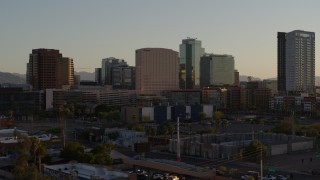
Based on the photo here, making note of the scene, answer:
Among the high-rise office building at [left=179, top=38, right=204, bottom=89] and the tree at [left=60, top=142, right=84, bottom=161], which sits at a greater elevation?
the high-rise office building at [left=179, top=38, right=204, bottom=89]

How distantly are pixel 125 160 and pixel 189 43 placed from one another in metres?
113

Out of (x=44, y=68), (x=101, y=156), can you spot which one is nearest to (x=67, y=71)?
(x=44, y=68)

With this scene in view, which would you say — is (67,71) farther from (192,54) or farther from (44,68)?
(192,54)

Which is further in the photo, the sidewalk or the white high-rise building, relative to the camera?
the white high-rise building

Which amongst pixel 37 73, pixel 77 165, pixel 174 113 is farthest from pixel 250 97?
pixel 77 165

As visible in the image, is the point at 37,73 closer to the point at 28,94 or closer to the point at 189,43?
the point at 28,94

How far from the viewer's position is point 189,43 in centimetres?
13125

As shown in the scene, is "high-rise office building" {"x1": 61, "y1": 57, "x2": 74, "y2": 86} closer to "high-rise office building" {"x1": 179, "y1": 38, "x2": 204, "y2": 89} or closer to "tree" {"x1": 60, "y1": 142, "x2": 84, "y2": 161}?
"high-rise office building" {"x1": 179, "y1": 38, "x2": 204, "y2": 89}

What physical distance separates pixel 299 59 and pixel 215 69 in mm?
27015

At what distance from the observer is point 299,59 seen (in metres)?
92.8

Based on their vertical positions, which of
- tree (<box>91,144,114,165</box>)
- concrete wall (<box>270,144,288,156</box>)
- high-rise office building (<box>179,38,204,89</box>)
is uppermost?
high-rise office building (<box>179,38,204,89</box>)

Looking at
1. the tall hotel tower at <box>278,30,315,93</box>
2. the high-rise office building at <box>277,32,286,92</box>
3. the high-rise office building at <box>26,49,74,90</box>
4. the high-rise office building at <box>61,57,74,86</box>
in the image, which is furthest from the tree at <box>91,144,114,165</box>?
the high-rise office building at <box>277,32,286,92</box>

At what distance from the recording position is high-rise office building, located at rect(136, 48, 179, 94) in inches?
3570

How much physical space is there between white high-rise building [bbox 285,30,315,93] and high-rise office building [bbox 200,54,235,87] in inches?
926
